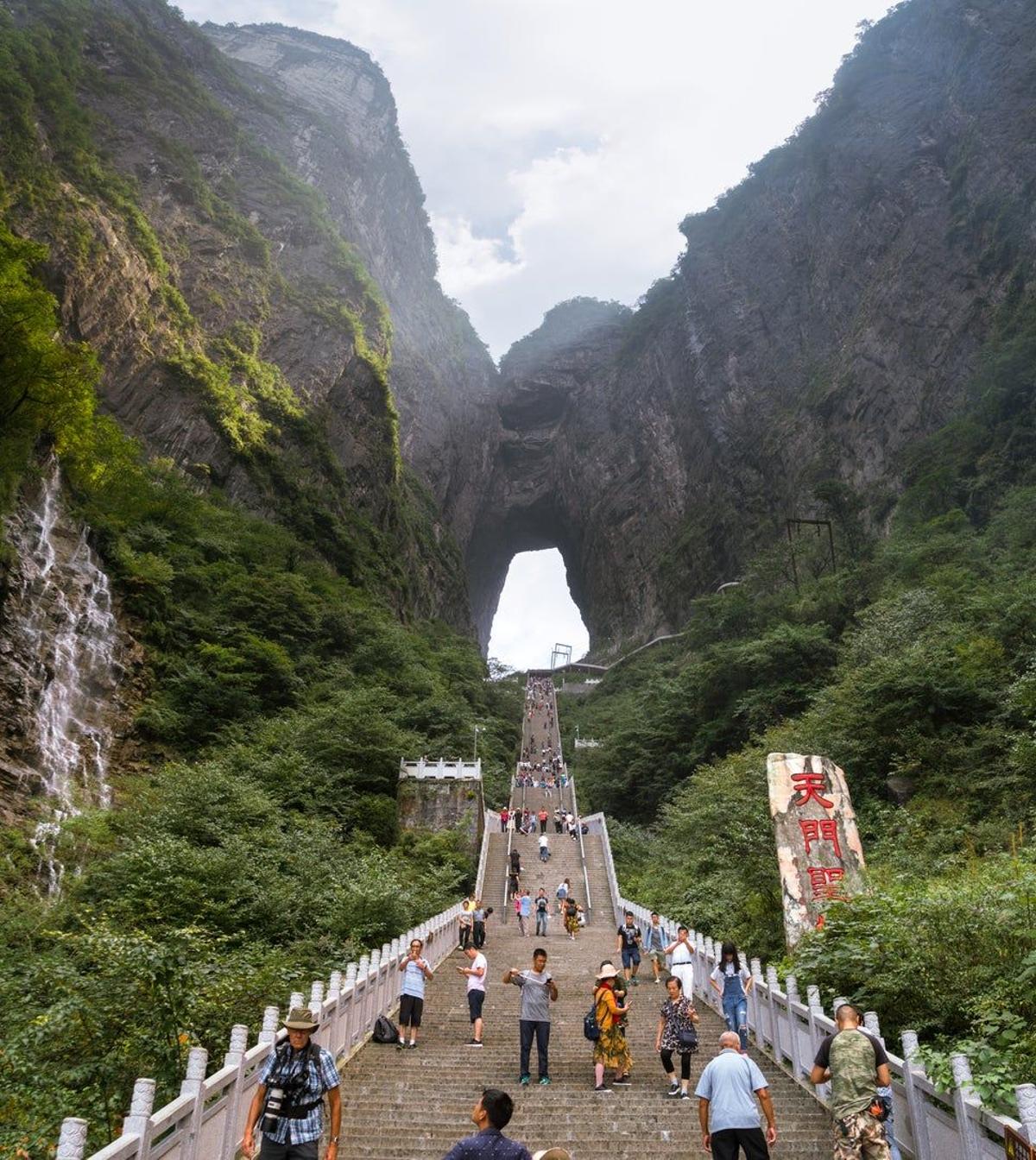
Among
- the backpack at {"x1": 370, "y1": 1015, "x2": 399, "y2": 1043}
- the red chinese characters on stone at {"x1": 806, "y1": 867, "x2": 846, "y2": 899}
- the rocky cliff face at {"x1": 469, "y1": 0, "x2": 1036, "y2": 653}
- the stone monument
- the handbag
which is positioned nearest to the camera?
the handbag

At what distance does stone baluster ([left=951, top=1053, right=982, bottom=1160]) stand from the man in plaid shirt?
9.33 ft

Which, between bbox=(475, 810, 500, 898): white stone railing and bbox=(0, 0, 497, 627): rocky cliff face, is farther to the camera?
bbox=(0, 0, 497, 627): rocky cliff face

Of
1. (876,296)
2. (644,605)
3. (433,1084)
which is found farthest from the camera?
(644,605)

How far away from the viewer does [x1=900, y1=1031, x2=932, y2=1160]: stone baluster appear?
4.39 metres

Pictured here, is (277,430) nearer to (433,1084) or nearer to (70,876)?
(70,876)

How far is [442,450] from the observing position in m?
62.3

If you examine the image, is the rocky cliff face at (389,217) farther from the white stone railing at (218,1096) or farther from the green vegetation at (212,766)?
the white stone railing at (218,1096)

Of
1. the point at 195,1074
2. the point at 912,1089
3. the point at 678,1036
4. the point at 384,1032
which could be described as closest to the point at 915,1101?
the point at 912,1089

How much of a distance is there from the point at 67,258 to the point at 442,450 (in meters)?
36.3

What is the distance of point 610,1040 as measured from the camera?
21.6 feet

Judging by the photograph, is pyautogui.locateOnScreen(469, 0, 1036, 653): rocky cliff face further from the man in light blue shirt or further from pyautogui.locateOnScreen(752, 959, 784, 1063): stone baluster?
the man in light blue shirt

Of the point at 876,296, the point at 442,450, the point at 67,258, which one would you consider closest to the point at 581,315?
the point at 442,450

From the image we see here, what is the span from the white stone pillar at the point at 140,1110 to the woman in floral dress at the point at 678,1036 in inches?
164

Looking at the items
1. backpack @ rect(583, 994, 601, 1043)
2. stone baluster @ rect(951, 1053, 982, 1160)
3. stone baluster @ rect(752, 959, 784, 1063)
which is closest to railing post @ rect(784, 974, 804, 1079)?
stone baluster @ rect(752, 959, 784, 1063)
